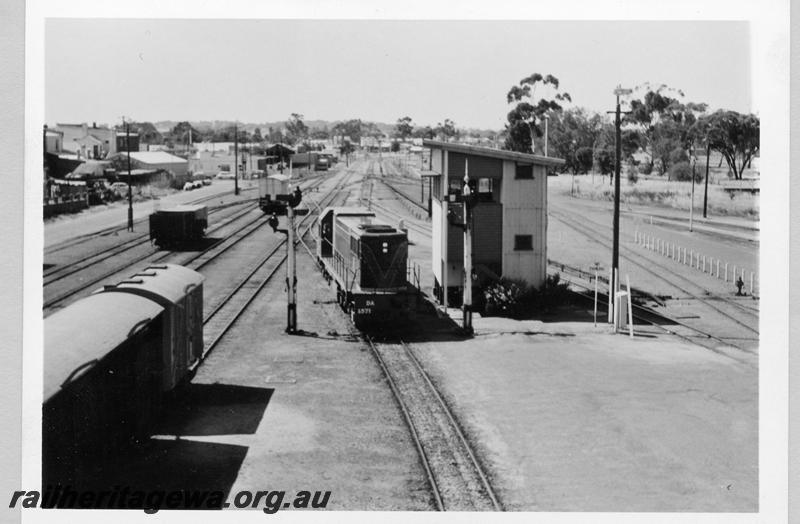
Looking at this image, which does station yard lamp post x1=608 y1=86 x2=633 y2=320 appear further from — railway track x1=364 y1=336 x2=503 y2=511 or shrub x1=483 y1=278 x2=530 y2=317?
railway track x1=364 y1=336 x2=503 y2=511

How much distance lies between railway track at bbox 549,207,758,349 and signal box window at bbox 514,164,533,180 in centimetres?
889

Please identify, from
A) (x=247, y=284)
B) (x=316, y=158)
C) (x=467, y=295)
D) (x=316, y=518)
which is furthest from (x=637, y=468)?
(x=316, y=158)

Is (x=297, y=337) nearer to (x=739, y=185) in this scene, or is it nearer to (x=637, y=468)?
(x=637, y=468)

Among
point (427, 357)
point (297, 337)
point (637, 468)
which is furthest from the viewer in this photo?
point (297, 337)

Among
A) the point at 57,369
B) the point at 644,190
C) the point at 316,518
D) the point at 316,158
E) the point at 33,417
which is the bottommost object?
the point at 316,518

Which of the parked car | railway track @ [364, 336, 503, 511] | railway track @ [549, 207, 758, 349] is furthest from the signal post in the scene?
the parked car

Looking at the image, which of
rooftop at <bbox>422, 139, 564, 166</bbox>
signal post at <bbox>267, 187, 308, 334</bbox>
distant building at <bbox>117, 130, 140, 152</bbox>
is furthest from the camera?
distant building at <bbox>117, 130, 140, 152</bbox>

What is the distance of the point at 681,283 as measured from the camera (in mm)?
38812

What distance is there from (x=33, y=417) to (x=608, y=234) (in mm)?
43997

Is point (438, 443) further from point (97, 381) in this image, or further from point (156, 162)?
point (156, 162)

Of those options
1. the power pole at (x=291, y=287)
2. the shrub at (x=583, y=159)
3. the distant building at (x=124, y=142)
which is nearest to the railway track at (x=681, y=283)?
the power pole at (x=291, y=287)

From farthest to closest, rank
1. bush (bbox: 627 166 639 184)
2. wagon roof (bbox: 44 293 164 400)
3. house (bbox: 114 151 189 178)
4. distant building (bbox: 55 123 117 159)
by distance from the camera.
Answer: distant building (bbox: 55 123 117 159) < house (bbox: 114 151 189 178) < bush (bbox: 627 166 639 184) < wagon roof (bbox: 44 293 164 400)

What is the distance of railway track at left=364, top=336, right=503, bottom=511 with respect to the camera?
14.8m

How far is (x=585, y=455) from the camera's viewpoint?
16.8 m
